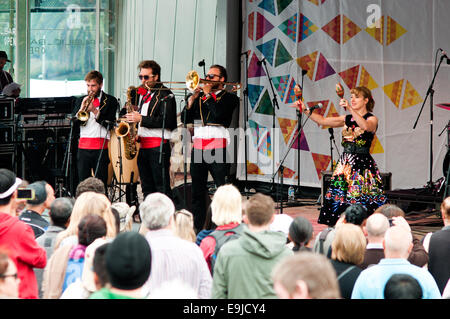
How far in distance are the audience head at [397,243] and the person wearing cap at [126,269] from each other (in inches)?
51.0

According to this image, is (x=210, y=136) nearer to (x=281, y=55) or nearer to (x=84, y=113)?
(x=84, y=113)

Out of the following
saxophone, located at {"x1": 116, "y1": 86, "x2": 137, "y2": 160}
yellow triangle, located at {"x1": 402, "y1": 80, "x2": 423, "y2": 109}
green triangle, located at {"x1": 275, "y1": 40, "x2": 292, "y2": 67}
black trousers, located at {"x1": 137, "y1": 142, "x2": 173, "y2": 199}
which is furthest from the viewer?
green triangle, located at {"x1": 275, "y1": 40, "x2": 292, "y2": 67}

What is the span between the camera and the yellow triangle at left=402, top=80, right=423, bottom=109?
30.0ft

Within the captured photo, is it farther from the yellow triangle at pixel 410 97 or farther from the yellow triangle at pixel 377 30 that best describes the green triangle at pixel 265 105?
the yellow triangle at pixel 410 97

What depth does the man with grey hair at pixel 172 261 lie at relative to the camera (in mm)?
3207

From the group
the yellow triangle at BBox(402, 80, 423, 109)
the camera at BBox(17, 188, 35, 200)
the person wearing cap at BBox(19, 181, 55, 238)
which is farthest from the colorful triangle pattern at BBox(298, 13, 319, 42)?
the camera at BBox(17, 188, 35, 200)

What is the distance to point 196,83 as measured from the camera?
6660 mm

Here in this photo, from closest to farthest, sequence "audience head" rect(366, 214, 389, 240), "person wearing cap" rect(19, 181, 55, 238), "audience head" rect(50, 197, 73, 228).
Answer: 1. "audience head" rect(366, 214, 389, 240)
2. "audience head" rect(50, 197, 73, 228)
3. "person wearing cap" rect(19, 181, 55, 238)

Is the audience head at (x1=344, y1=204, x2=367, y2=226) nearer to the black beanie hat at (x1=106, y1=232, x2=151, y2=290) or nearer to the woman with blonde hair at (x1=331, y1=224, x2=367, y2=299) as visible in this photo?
the woman with blonde hair at (x1=331, y1=224, x2=367, y2=299)

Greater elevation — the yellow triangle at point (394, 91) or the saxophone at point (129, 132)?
the yellow triangle at point (394, 91)

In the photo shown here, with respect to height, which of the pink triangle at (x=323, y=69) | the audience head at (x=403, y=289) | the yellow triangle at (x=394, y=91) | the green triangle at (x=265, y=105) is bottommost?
the audience head at (x=403, y=289)

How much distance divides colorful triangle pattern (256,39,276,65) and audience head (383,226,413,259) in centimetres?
749

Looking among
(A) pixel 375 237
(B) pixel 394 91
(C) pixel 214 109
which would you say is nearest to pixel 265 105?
(B) pixel 394 91

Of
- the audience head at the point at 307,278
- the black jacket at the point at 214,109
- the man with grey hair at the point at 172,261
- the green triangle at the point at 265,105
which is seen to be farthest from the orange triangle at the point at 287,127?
the audience head at the point at 307,278
